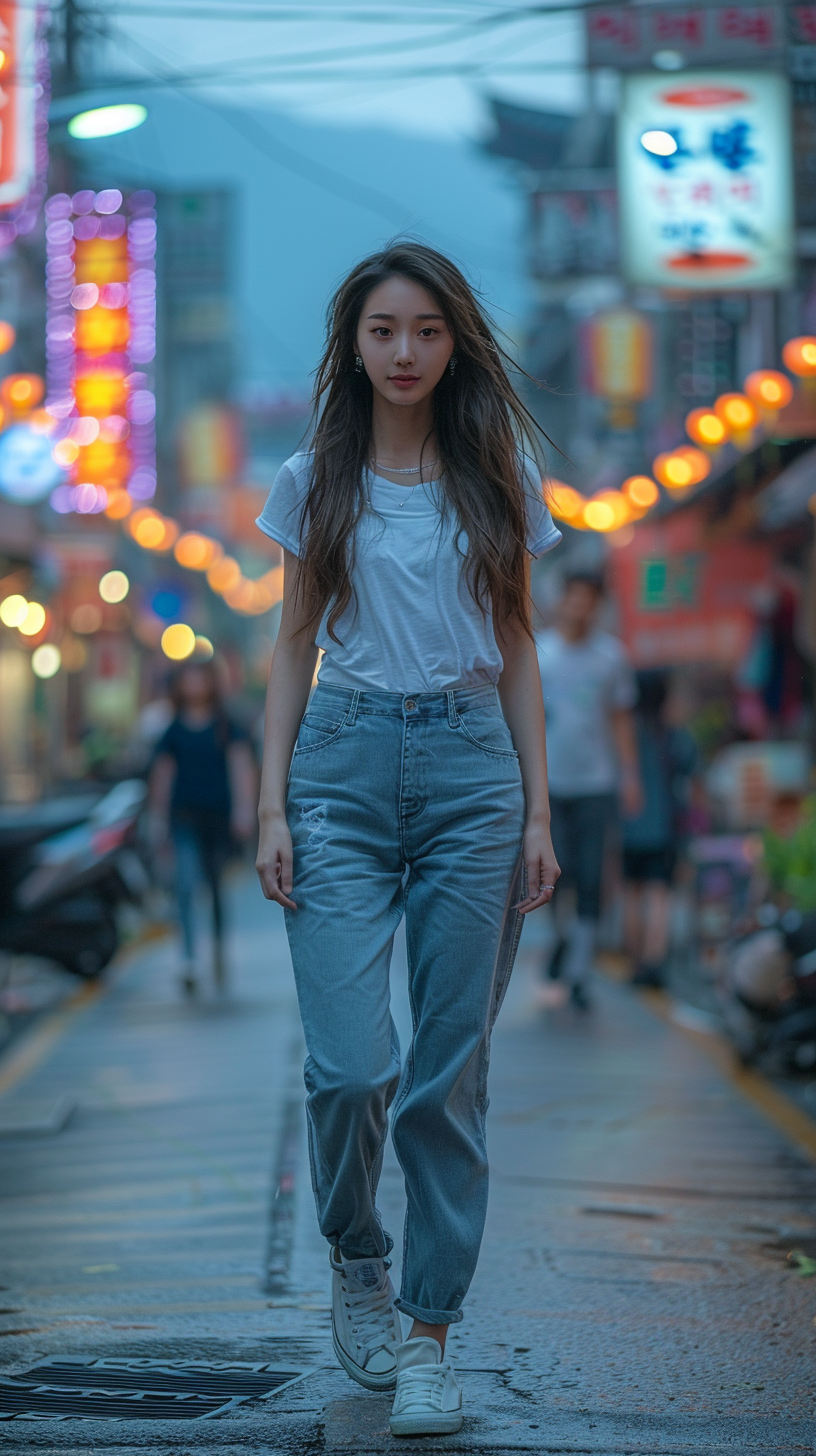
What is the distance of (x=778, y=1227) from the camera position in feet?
14.9

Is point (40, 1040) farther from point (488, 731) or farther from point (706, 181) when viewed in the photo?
point (706, 181)

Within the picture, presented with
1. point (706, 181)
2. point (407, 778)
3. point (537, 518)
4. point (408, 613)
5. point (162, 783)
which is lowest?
point (162, 783)

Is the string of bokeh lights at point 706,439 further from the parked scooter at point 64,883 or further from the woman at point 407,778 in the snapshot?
the woman at point 407,778

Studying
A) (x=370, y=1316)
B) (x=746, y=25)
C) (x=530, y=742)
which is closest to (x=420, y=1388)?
(x=370, y=1316)

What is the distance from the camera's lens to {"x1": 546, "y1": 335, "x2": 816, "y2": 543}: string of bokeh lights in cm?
948

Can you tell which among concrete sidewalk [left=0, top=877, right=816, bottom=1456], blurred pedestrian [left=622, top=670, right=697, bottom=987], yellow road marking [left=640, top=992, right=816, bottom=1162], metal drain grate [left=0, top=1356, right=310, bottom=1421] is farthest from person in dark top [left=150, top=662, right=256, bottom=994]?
metal drain grate [left=0, top=1356, right=310, bottom=1421]

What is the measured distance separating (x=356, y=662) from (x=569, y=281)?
938 cm

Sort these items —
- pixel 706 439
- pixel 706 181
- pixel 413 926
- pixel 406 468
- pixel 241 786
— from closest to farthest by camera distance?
pixel 413 926 < pixel 406 468 < pixel 706 181 < pixel 241 786 < pixel 706 439

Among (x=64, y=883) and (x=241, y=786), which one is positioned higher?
(x=241, y=786)

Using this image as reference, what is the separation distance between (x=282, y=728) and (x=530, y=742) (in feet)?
1.46

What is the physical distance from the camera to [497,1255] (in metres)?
4.27

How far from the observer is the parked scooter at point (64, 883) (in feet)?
28.9

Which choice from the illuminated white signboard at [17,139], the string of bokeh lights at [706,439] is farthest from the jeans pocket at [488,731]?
the illuminated white signboard at [17,139]

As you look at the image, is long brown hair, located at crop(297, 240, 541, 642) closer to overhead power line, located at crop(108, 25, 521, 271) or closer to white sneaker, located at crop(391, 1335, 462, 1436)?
white sneaker, located at crop(391, 1335, 462, 1436)
